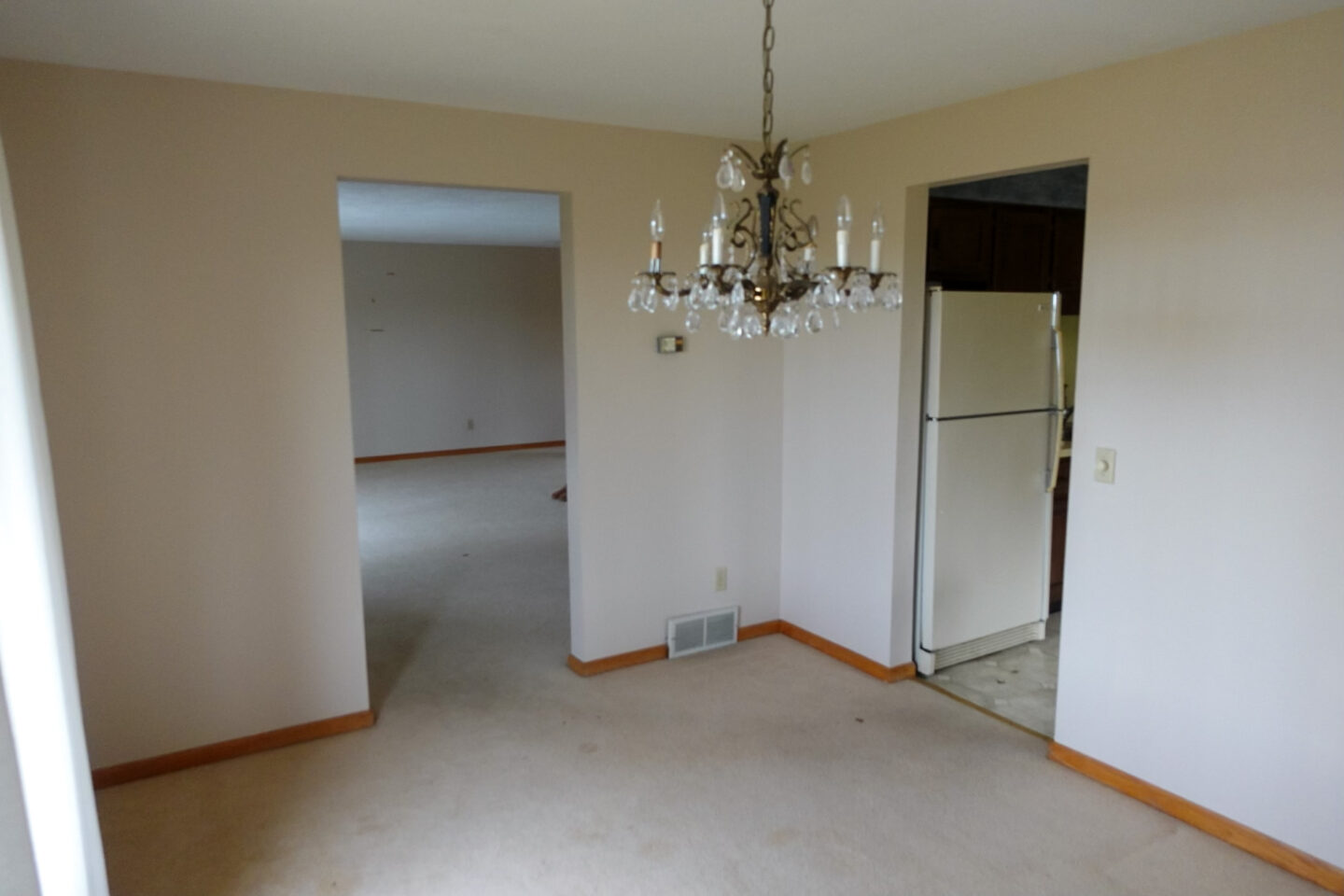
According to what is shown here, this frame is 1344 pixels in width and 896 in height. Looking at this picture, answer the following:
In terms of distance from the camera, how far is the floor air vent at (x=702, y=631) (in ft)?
13.2

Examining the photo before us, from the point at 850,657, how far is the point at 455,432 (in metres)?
6.87

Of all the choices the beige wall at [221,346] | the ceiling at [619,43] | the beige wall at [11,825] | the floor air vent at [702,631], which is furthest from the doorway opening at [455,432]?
the beige wall at [11,825]

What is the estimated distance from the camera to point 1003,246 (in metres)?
4.25

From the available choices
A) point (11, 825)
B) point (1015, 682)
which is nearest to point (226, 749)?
point (11, 825)

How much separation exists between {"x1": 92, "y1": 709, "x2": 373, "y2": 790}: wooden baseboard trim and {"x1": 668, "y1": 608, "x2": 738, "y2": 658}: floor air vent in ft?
4.50

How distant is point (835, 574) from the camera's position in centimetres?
401

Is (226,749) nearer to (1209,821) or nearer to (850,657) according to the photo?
(850,657)

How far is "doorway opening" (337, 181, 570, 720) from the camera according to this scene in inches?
169

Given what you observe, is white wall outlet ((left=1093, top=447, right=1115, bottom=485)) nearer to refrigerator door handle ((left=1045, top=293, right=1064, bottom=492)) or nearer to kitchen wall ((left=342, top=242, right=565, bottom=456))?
refrigerator door handle ((left=1045, top=293, right=1064, bottom=492))

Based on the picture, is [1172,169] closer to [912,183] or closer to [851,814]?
[912,183]

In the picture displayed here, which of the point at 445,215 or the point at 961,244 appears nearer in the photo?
the point at 961,244

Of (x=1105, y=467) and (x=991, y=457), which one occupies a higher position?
(x=1105, y=467)

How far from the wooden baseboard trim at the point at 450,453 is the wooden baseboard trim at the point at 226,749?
6178mm

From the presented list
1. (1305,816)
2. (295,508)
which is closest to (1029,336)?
(1305,816)
